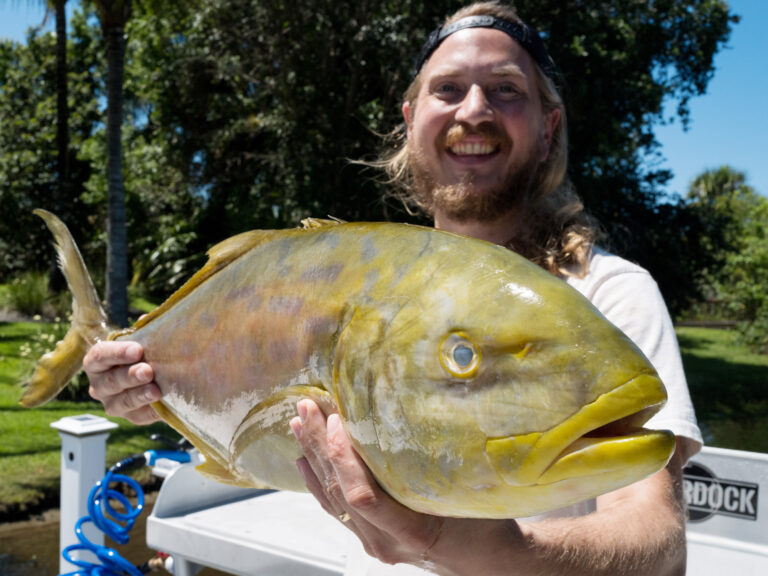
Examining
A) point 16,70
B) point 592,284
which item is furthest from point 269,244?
point 16,70

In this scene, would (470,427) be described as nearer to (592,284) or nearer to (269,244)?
(269,244)

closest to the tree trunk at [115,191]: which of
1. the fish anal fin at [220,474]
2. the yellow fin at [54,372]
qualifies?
the yellow fin at [54,372]

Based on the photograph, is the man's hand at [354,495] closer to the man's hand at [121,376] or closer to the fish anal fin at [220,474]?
the fish anal fin at [220,474]

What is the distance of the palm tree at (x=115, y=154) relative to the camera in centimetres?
1021

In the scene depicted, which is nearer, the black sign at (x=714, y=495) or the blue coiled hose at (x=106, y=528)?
the black sign at (x=714, y=495)

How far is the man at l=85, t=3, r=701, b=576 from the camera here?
1223 millimetres

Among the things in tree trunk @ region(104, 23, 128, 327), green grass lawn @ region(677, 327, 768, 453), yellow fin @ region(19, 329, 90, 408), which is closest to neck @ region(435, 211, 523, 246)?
yellow fin @ region(19, 329, 90, 408)

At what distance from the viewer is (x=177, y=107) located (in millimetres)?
16688

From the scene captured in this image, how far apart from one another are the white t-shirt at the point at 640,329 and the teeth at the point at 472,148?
1.56ft

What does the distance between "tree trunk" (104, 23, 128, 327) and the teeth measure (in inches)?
361

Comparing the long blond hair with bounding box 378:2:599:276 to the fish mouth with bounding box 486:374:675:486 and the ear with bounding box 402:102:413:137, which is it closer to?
the ear with bounding box 402:102:413:137

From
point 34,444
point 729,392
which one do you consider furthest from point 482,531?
point 729,392

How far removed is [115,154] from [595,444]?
434 inches

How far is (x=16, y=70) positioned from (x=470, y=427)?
95.9 ft
